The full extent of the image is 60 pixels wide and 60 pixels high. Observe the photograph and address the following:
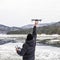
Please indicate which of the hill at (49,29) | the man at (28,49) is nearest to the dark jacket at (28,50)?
the man at (28,49)

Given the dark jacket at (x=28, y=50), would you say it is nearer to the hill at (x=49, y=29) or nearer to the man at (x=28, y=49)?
the man at (x=28, y=49)

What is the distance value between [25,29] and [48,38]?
5.98 feet

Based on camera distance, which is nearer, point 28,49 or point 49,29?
point 28,49

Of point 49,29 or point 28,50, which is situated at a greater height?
point 49,29

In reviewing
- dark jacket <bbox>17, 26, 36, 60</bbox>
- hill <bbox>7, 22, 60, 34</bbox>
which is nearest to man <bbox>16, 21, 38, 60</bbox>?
dark jacket <bbox>17, 26, 36, 60</bbox>

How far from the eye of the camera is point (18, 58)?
388 inches

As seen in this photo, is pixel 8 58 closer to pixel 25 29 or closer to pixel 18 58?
pixel 18 58

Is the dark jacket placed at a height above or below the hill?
below

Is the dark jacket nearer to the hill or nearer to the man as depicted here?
the man

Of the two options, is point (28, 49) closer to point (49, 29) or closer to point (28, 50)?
point (28, 50)

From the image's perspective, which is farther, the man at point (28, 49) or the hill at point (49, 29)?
the hill at point (49, 29)

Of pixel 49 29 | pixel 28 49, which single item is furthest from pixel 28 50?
pixel 49 29

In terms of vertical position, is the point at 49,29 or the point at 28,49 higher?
the point at 49,29

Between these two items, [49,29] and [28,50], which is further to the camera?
[49,29]
